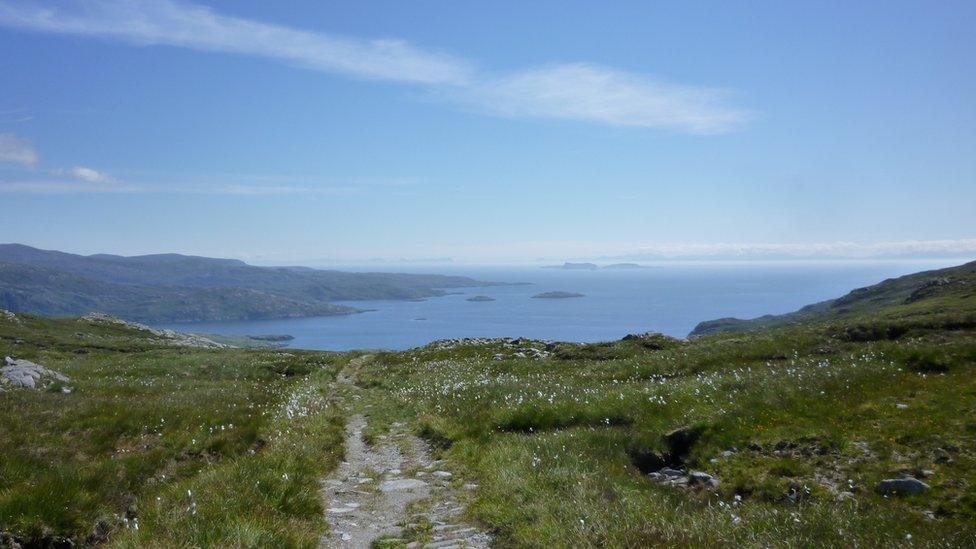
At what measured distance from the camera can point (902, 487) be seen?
8.81 metres

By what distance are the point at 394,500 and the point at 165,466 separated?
15.3 ft

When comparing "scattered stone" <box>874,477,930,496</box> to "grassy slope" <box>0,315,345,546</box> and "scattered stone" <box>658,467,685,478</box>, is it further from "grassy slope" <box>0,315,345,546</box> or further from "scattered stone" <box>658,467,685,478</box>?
"grassy slope" <box>0,315,345,546</box>

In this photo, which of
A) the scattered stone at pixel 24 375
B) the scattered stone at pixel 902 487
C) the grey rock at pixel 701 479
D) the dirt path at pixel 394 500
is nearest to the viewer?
the dirt path at pixel 394 500

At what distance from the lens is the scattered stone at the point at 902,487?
28.7ft

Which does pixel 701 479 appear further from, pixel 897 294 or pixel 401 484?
pixel 897 294

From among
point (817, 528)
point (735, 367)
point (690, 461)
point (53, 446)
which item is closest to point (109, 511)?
point (53, 446)

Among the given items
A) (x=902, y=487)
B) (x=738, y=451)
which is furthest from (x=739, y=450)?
Result: (x=902, y=487)

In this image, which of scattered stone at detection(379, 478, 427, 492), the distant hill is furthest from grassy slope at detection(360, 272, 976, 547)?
the distant hill

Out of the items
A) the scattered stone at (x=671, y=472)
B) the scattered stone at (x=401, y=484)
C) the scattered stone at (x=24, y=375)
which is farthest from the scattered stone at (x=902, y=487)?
the scattered stone at (x=24, y=375)

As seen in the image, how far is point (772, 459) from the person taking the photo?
10578mm

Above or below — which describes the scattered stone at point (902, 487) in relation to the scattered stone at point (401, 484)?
above

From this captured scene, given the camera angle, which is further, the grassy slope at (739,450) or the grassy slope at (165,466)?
the grassy slope at (165,466)

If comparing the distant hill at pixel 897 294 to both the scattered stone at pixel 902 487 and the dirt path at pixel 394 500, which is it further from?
the dirt path at pixel 394 500

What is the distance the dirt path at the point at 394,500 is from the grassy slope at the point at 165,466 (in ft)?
1.65
